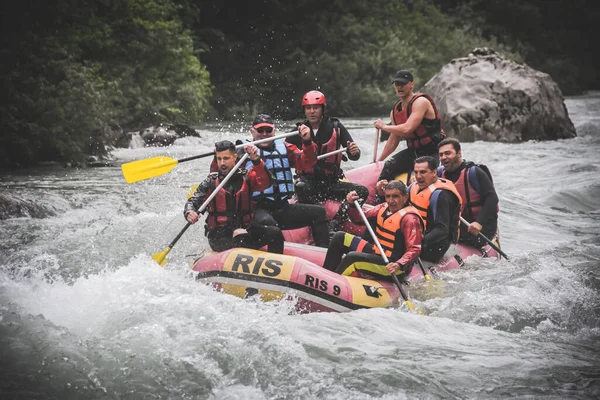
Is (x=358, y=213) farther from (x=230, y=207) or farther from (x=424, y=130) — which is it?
(x=230, y=207)

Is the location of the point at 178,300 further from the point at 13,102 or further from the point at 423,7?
the point at 423,7

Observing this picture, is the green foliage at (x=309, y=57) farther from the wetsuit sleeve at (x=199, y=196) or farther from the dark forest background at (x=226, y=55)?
the wetsuit sleeve at (x=199, y=196)

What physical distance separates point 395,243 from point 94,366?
2.40 metres

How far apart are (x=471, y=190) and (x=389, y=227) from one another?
1.32 meters

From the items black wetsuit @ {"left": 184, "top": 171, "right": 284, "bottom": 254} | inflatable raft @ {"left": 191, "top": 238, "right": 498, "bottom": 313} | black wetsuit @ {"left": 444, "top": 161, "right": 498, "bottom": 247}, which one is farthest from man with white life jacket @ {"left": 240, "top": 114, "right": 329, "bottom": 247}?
black wetsuit @ {"left": 444, "top": 161, "right": 498, "bottom": 247}

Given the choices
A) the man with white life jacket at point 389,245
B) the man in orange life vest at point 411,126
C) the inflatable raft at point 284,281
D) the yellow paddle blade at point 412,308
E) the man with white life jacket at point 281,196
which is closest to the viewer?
the inflatable raft at point 284,281

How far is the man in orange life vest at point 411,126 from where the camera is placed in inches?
252

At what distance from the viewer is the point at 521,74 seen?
14812mm

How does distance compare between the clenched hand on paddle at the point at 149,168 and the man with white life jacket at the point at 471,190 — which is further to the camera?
the man with white life jacket at the point at 471,190

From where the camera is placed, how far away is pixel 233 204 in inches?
214

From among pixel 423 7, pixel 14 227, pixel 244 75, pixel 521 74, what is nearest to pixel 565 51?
pixel 423 7

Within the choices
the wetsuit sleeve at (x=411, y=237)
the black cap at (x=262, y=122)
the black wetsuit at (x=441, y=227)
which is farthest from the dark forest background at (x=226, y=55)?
the wetsuit sleeve at (x=411, y=237)

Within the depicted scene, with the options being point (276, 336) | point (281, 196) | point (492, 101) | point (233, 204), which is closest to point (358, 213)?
point (281, 196)

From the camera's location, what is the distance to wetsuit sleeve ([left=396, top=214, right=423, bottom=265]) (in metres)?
5.09
